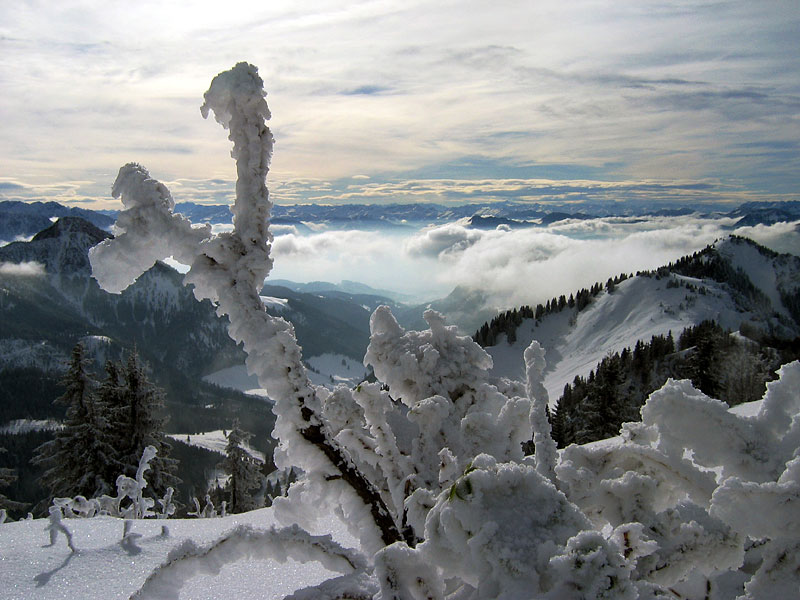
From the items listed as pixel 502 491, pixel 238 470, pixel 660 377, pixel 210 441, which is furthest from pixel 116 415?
pixel 210 441

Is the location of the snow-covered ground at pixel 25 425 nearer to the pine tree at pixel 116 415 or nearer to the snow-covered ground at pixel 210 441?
the snow-covered ground at pixel 210 441

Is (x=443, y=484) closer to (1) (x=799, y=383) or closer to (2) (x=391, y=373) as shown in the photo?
(2) (x=391, y=373)

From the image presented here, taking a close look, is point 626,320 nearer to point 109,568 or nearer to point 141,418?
point 141,418

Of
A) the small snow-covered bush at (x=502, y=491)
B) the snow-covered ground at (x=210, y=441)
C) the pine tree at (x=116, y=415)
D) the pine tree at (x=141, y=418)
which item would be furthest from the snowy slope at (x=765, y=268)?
the small snow-covered bush at (x=502, y=491)

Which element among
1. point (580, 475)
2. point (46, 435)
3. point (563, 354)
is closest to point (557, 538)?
point (580, 475)

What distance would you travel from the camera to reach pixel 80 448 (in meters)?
25.7

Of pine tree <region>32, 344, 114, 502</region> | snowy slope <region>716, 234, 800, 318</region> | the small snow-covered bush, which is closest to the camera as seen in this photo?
the small snow-covered bush

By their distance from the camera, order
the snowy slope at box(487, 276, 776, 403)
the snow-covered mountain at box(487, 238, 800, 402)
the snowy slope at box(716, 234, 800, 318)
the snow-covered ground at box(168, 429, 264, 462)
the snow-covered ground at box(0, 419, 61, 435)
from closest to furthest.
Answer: the snow-covered mountain at box(487, 238, 800, 402), the snowy slope at box(487, 276, 776, 403), the snow-covered ground at box(168, 429, 264, 462), the snow-covered ground at box(0, 419, 61, 435), the snowy slope at box(716, 234, 800, 318)

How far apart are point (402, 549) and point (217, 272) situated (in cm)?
153

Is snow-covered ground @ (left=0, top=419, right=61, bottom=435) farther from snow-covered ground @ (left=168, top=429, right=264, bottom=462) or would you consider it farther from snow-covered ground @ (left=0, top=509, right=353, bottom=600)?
snow-covered ground @ (left=0, top=509, right=353, bottom=600)

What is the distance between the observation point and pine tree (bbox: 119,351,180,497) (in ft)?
89.7

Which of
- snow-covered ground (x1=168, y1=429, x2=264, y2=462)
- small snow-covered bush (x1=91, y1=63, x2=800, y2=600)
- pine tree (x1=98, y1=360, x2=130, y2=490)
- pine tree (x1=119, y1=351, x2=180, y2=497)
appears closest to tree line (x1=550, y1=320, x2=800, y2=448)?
small snow-covered bush (x1=91, y1=63, x2=800, y2=600)

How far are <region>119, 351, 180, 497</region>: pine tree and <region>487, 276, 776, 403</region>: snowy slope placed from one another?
2804 inches

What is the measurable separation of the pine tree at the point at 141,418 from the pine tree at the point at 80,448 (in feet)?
4.18
